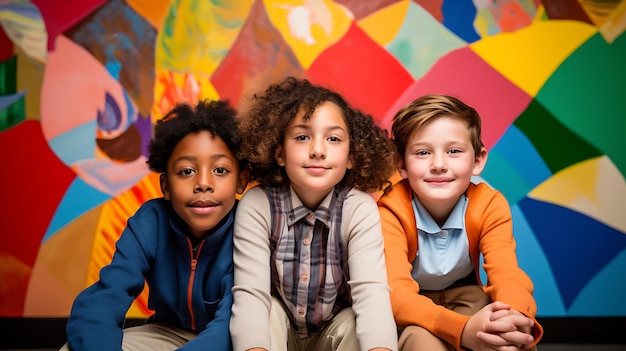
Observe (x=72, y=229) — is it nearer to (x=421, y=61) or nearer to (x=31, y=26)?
(x=31, y=26)

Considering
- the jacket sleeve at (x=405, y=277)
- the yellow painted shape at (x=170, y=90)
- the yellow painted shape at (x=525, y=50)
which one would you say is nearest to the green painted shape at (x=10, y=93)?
the yellow painted shape at (x=170, y=90)

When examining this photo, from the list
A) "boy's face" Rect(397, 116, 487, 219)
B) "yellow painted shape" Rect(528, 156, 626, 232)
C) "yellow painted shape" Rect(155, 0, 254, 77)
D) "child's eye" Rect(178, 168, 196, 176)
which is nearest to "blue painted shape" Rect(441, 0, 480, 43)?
"yellow painted shape" Rect(528, 156, 626, 232)

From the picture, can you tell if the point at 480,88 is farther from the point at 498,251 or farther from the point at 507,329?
the point at 507,329

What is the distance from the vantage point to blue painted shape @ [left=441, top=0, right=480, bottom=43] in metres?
2.15

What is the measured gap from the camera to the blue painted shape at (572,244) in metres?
2.18

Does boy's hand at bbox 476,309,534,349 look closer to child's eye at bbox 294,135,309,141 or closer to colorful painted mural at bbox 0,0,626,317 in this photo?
child's eye at bbox 294,135,309,141

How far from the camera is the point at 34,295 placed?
A: 2.17 metres

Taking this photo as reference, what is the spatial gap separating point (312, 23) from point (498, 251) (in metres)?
1.24

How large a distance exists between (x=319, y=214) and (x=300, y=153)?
0.16 m

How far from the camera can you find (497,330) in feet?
3.71

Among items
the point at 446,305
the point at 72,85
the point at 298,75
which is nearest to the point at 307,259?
the point at 446,305

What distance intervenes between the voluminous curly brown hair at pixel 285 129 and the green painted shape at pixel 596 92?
3.63 ft

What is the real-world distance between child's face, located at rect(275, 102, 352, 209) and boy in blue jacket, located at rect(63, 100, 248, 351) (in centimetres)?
15

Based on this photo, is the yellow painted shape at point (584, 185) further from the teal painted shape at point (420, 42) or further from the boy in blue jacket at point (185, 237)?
the boy in blue jacket at point (185, 237)
